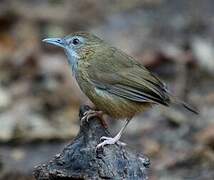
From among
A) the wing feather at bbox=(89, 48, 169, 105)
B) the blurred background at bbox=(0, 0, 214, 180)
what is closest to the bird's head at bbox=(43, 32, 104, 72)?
the wing feather at bbox=(89, 48, 169, 105)

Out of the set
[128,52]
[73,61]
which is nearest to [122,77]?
[73,61]

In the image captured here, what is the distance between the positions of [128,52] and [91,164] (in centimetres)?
643

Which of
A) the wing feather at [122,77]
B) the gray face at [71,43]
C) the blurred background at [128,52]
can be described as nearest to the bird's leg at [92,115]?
the wing feather at [122,77]

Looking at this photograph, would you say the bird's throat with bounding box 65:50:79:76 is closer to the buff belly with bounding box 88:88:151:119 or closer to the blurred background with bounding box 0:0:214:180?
the buff belly with bounding box 88:88:151:119

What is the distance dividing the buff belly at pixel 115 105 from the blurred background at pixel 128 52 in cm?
103

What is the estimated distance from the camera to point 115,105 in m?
5.86

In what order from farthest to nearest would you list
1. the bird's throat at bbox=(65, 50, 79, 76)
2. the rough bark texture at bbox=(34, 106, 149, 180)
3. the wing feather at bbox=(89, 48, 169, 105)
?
the bird's throat at bbox=(65, 50, 79, 76) → the wing feather at bbox=(89, 48, 169, 105) → the rough bark texture at bbox=(34, 106, 149, 180)

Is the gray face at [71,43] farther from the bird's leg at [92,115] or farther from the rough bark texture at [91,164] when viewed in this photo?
the rough bark texture at [91,164]

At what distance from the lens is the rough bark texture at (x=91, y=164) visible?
4.38m

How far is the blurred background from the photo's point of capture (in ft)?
26.3

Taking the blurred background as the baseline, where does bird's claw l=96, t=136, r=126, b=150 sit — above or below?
below

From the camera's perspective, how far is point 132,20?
12.3 metres

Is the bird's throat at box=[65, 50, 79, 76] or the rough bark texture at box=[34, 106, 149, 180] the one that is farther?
the bird's throat at box=[65, 50, 79, 76]

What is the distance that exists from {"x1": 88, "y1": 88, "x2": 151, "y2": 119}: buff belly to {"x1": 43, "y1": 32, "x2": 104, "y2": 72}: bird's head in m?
0.41
